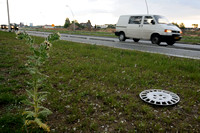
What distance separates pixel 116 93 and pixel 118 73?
4.77 ft

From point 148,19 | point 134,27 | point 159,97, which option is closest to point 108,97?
point 159,97

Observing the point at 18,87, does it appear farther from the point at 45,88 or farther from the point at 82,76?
the point at 82,76

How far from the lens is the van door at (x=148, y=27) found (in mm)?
13091

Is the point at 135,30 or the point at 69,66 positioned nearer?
the point at 69,66

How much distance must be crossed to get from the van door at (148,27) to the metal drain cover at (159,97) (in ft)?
33.2

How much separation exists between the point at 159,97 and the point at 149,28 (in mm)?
10664

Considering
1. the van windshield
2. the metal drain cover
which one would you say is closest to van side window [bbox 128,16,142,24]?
the van windshield

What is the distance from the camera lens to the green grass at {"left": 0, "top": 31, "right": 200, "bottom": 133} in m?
2.85

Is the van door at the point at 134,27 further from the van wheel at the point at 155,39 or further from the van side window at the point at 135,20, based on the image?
the van wheel at the point at 155,39

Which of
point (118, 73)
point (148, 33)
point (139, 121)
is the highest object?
point (148, 33)

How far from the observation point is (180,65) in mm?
6051

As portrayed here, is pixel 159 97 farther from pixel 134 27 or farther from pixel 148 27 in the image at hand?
pixel 134 27

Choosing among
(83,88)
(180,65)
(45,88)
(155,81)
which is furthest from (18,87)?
(180,65)

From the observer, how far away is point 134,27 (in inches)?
570
